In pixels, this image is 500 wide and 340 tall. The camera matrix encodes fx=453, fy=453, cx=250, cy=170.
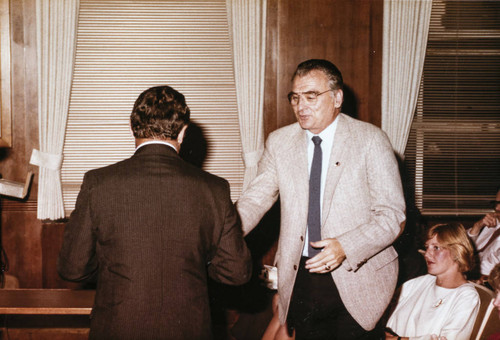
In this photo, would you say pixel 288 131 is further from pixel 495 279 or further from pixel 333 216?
pixel 495 279

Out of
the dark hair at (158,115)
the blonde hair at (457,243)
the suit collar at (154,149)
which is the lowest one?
the blonde hair at (457,243)

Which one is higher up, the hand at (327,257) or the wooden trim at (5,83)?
the wooden trim at (5,83)

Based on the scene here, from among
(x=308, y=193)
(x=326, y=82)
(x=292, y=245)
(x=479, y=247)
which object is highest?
(x=326, y=82)

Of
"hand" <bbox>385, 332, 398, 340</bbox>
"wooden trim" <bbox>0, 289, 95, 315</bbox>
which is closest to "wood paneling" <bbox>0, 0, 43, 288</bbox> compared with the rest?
"wooden trim" <bbox>0, 289, 95, 315</bbox>

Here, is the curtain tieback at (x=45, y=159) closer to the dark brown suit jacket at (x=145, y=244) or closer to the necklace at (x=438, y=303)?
the dark brown suit jacket at (x=145, y=244)

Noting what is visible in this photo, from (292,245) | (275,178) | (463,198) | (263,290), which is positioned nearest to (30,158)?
(263,290)

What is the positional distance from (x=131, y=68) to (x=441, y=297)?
3451 millimetres

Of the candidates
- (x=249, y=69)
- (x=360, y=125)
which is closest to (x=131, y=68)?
(x=249, y=69)

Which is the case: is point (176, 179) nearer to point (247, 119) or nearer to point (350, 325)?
point (350, 325)

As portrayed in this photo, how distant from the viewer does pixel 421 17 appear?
15.4 feet

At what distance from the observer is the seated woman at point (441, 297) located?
2664 millimetres

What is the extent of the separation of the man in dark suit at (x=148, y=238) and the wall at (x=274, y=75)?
2.80 m

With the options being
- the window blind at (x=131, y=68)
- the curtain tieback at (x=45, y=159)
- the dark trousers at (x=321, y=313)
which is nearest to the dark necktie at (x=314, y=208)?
the dark trousers at (x=321, y=313)

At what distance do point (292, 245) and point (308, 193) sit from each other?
0.29 m
